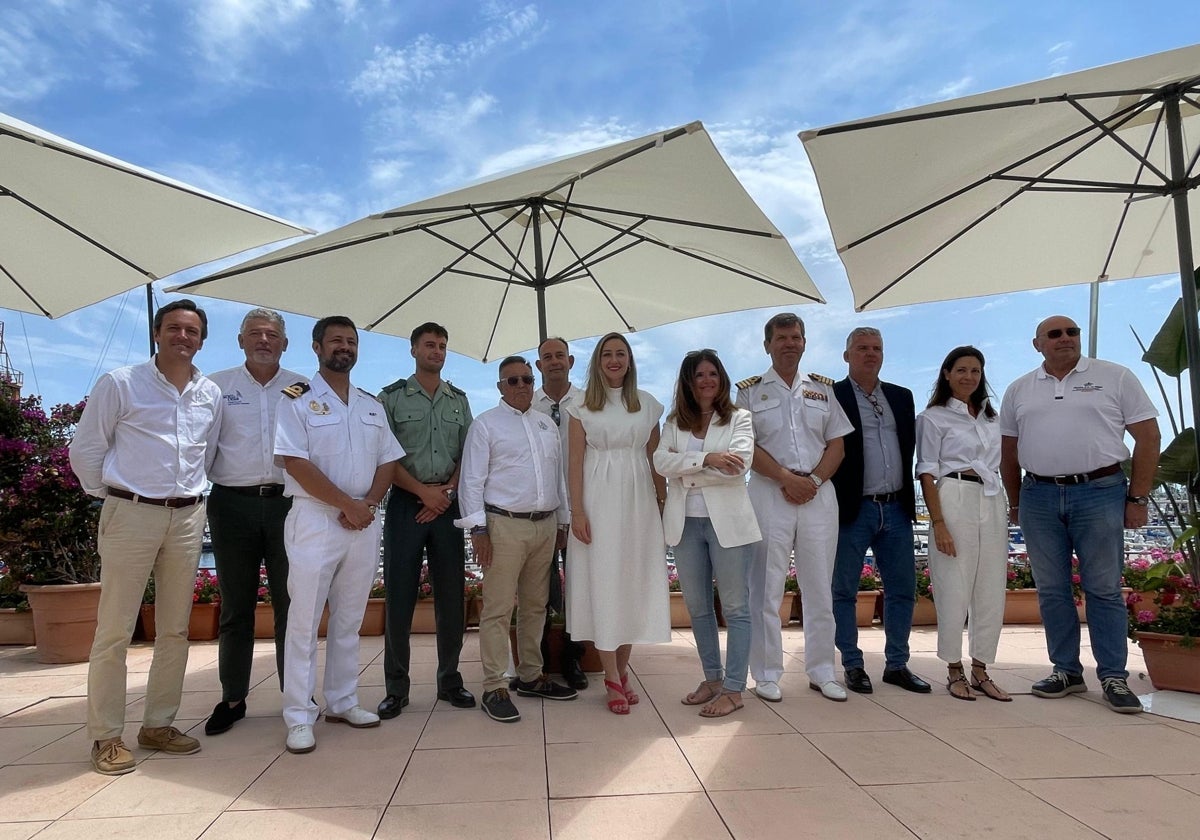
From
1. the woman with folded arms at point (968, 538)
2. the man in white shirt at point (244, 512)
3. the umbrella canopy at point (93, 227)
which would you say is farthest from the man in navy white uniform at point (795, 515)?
the umbrella canopy at point (93, 227)

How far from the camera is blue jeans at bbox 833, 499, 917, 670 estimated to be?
3.79 m

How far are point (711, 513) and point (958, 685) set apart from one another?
1.56 metres

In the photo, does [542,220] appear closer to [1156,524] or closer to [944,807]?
[944,807]

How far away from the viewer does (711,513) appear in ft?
11.0

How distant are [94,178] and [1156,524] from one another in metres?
5.73

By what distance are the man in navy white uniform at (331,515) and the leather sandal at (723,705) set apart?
148 cm

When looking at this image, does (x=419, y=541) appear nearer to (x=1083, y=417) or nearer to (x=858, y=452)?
(x=858, y=452)

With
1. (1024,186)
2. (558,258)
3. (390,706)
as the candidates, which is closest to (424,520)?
(390,706)

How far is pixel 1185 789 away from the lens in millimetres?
2422

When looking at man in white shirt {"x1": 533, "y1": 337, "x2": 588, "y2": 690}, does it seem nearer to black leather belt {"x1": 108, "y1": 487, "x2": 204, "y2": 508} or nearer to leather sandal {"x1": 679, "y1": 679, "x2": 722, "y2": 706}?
leather sandal {"x1": 679, "y1": 679, "x2": 722, "y2": 706}

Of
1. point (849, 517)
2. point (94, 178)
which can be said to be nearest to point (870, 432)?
point (849, 517)

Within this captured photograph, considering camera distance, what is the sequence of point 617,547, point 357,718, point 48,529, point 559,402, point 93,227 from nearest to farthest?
point 357,718 → point 617,547 → point 93,227 → point 559,402 → point 48,529

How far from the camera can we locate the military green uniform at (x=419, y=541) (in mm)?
3510

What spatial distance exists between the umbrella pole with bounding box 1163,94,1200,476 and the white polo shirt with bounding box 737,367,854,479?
155 cm
